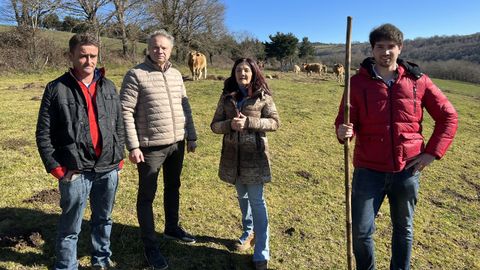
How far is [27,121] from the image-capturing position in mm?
8422

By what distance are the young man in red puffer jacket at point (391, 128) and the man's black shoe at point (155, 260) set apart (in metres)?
1.83

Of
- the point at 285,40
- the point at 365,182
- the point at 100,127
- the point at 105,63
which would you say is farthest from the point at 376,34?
the point at 285,40

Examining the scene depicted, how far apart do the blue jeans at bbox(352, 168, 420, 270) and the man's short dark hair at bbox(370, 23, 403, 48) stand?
3.37 ft

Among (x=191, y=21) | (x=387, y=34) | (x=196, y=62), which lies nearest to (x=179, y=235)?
(x=387, y=34)

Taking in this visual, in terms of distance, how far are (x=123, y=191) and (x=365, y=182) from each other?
11.4 ft

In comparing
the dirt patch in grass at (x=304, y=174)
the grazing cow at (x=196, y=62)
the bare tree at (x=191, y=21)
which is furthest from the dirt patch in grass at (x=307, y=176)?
the bare tree at (x=191, y=21)

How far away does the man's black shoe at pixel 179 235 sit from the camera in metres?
4.02

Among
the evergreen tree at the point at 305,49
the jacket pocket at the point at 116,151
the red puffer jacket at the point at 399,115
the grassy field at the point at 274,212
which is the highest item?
the evergreen tree at the point at 305,49

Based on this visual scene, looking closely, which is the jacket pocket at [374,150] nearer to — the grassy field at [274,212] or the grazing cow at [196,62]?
the grassy field at [274,212]

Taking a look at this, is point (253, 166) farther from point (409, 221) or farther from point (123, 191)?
point (123, 191)

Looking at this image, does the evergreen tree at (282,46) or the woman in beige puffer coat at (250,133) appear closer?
the woman in beige puffer coat at (250,133)

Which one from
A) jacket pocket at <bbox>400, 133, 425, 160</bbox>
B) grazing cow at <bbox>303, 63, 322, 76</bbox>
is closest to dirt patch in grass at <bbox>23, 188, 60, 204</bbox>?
jacket pocket at <bbox>400, 133, 425, 160</bbox>

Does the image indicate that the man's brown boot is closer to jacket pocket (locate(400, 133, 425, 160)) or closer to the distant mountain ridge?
jacket pocket (locate(400, 133, 425, 160))

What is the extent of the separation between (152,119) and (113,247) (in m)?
1.50
